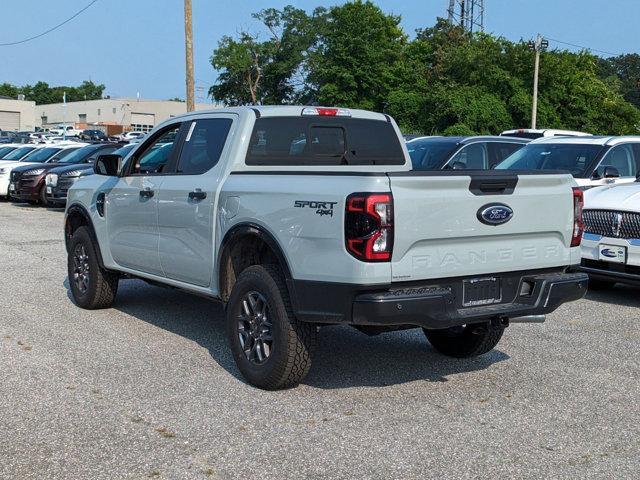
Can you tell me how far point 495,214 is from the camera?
527 centimetres

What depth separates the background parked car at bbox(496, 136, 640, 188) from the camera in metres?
11.0

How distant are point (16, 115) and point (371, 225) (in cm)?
11681

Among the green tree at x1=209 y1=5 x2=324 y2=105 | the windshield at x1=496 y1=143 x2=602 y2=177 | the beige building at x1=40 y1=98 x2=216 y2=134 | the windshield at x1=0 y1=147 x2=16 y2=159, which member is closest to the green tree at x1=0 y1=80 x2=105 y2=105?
the beige building at x1=40 y1=98 x2=216 y2=134

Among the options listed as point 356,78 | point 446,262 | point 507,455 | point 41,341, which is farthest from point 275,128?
point 356,78

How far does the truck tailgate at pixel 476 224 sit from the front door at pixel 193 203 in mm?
1777

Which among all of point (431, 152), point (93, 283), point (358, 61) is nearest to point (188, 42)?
point (431, 152)

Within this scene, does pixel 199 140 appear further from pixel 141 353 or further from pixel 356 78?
pixel 356 78

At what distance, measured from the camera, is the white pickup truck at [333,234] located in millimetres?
4918

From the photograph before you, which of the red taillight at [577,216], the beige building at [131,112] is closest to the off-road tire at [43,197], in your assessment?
the red taillight at [577,216]

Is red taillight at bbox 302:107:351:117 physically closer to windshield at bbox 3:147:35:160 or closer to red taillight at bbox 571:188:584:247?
red taillight at bbox 571:188:584:247

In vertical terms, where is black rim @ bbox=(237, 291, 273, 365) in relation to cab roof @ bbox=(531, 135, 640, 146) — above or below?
below

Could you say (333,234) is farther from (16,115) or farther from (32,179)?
(16,115)

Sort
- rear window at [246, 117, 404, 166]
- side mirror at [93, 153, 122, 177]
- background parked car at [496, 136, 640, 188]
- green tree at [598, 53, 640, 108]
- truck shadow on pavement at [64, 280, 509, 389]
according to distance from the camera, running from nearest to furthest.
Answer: truck shadow on pavement at [64, 280, 509, 389] → rear window at [246, 117, 404, 166] → side mirror at [93, 153, 122, 177] → background parked car at [496, 136, 640, 188] → green tree at [598, 53, 640, 108]

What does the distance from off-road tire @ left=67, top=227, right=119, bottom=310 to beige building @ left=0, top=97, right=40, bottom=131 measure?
11017 centimetres
